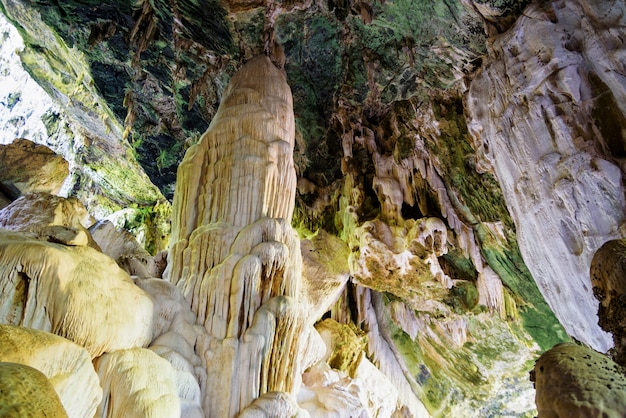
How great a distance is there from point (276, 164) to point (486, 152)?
8.67 feet

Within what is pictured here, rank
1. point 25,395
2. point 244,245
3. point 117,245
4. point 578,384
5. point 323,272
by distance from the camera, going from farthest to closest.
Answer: point 323,272
point 117,245
point 244,245
point 578,384
point 25,395

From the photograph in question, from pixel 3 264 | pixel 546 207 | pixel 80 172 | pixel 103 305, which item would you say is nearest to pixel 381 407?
pixel 546 207

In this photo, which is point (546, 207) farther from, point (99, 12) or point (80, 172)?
point (80, 172)

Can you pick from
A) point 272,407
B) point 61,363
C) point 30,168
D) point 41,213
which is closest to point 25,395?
point 61,363

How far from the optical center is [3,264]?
3662 mm

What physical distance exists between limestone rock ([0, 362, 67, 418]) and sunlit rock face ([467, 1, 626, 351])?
13.1ft

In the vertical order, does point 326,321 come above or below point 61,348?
below

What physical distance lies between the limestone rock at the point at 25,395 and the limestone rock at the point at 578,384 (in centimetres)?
171

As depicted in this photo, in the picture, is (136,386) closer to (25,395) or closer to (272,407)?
(272,407)

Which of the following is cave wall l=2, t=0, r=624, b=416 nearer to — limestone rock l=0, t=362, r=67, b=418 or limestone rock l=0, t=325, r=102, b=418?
limestone rock l=0, t=325, r=102, b=418

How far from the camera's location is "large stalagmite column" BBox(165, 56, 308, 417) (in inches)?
201

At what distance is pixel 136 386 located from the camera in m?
3.90


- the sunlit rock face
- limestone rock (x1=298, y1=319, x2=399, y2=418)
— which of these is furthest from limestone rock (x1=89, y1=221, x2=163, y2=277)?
the sunlit rock face

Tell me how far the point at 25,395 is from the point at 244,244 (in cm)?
438
